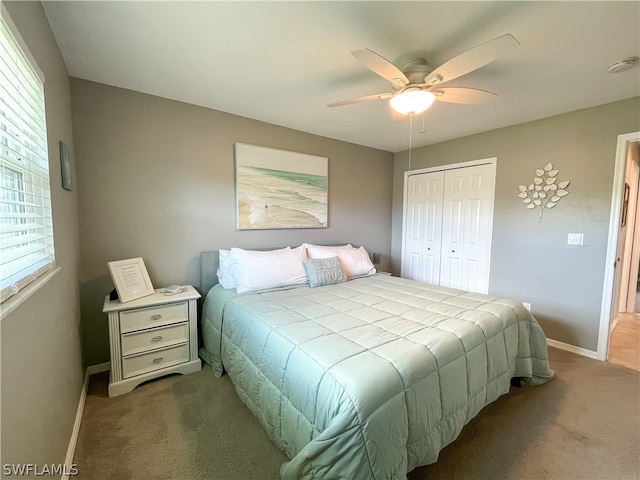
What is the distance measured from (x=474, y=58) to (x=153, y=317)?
2.65 meters

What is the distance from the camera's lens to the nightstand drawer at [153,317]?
2.02 m

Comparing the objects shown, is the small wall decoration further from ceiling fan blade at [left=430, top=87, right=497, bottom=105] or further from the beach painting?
the beach painting

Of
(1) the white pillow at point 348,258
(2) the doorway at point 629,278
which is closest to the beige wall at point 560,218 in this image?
(2) the doorway at point 629,278

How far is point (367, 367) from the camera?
1.21 meters

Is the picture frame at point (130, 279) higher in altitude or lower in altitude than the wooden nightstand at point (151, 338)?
higher

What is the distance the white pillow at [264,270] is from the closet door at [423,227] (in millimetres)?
2041

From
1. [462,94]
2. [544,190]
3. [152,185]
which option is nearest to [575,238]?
[544,190]

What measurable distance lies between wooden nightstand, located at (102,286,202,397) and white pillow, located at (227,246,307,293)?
399 mm

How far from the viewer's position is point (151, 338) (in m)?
2.12

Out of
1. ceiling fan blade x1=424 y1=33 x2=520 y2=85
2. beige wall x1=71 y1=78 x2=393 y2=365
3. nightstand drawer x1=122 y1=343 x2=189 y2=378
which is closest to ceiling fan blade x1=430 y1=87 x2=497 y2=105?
ceiling fan blade x1=424 y1=33 x2=520 y2=85

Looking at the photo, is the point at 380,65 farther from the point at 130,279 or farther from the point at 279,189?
the point at 130,279

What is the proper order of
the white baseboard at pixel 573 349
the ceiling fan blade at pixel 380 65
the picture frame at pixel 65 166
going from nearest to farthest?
the ceiling fan blade at pixel 380 65 < the picture frame at pixel 65 166 < the white baseboard at pixel 573 349

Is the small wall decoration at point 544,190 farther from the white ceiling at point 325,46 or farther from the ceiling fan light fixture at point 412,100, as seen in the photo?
the ceiling fan light fixture at point 412,100

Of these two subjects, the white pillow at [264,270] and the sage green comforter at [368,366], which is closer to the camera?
the sage green comforter at [368,366]
